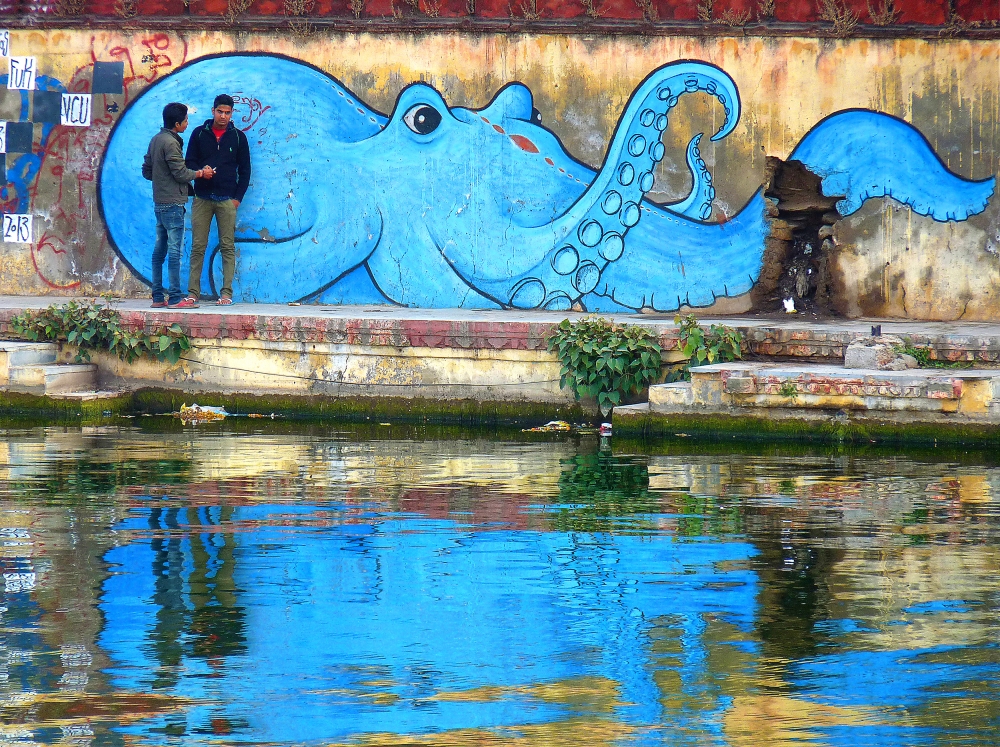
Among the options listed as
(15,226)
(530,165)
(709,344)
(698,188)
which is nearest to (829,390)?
(709,344)

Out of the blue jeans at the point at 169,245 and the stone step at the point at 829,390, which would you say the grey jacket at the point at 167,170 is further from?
the stone step at the point at 829,390

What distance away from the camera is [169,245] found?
43.4 ft

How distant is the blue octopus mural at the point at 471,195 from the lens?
1309cm

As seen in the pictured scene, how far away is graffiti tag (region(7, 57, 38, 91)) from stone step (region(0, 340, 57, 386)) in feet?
10.1

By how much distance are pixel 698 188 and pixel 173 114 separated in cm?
471

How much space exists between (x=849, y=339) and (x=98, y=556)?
6.33 metres

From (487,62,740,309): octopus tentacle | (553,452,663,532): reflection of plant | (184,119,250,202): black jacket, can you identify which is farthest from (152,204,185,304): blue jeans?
(553,452,663,532): reflection of plant

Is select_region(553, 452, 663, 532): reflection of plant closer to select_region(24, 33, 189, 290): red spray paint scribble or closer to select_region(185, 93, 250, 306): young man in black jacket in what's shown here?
select_region(185, 93, 250, 306): young man in black jacket

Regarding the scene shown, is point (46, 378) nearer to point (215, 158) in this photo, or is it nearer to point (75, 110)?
point (215, 158)

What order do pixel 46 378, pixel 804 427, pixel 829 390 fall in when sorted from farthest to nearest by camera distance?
pixel 46 378 < pixel 804 427 < pixel 829 390

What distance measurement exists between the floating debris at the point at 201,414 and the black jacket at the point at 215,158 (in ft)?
7.55

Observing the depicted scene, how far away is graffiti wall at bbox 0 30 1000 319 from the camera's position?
12.8 metres

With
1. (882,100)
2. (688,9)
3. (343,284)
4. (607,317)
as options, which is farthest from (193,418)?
(882,100)

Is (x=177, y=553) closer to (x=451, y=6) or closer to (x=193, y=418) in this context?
(x=193, y=418)
